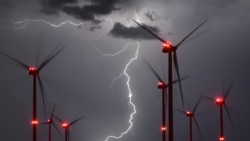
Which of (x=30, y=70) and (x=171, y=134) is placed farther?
(x=30, y=70)

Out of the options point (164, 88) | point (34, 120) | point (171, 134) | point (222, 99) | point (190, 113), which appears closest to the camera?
point (171, 134)

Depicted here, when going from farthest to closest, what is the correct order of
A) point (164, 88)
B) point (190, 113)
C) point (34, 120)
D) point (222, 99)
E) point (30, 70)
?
point (190, 113)
point (222, 99)
point (164, 88)
point (30, 70)
point (34, 120)

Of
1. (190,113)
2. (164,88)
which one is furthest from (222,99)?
(190,113)

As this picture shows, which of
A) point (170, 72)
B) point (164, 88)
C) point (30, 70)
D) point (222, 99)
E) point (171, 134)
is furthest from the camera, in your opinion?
point (222, 99)

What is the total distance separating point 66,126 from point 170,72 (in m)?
51.0

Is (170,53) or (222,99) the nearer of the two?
(170,53)

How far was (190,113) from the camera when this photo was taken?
97.6 meters

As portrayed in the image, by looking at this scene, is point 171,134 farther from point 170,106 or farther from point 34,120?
point 34,120

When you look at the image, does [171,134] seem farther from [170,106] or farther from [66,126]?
[66,126]

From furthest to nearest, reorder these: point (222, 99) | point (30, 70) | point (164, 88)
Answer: point (222, 99), point (164, 88), point (30, 70)

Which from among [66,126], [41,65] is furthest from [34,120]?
[66,126]

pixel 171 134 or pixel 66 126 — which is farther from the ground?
pixel 66 126

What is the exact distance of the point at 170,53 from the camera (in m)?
50.6

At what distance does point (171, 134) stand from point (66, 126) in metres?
53.4
